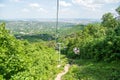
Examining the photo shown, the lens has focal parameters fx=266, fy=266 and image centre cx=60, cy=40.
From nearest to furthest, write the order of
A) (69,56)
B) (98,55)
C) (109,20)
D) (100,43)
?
(98,55)
(100,43)
(69,56)
(109,20)

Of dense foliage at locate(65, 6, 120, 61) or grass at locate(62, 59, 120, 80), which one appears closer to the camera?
grass at locate(62, 59, 120, 80)

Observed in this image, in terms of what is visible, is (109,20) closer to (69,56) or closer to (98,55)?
(69,56)

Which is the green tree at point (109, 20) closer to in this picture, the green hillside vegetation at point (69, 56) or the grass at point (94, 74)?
the green hillside vegetation at point (69, 56)

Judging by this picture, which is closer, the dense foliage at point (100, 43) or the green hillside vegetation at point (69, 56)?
the green hillside vegetation at point (69, 56)

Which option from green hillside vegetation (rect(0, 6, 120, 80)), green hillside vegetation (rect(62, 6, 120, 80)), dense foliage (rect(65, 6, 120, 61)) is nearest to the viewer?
green hillside vegetation (rect(0, 6, 120, 80))

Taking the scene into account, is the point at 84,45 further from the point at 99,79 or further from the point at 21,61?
the point at 21,61

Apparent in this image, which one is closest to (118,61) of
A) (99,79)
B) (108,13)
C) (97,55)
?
(97,55)

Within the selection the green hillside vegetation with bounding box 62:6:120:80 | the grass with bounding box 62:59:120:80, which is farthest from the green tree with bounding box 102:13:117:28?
the grass with bounding box 62:59:120:80

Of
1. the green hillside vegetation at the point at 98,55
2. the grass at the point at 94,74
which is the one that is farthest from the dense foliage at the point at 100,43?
the grass at the point at 94,74

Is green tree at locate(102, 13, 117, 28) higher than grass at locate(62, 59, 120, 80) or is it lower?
higher

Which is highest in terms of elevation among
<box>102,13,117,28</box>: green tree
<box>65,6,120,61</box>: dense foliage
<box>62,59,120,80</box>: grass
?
<box>102,13,117,28</box>: green tree

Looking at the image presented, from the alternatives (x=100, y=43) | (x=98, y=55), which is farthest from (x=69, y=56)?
(x=98, y=55)

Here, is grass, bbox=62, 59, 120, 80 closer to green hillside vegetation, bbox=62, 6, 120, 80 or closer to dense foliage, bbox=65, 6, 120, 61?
green hillside vegetation, bbox=62, 6, 120, 80
